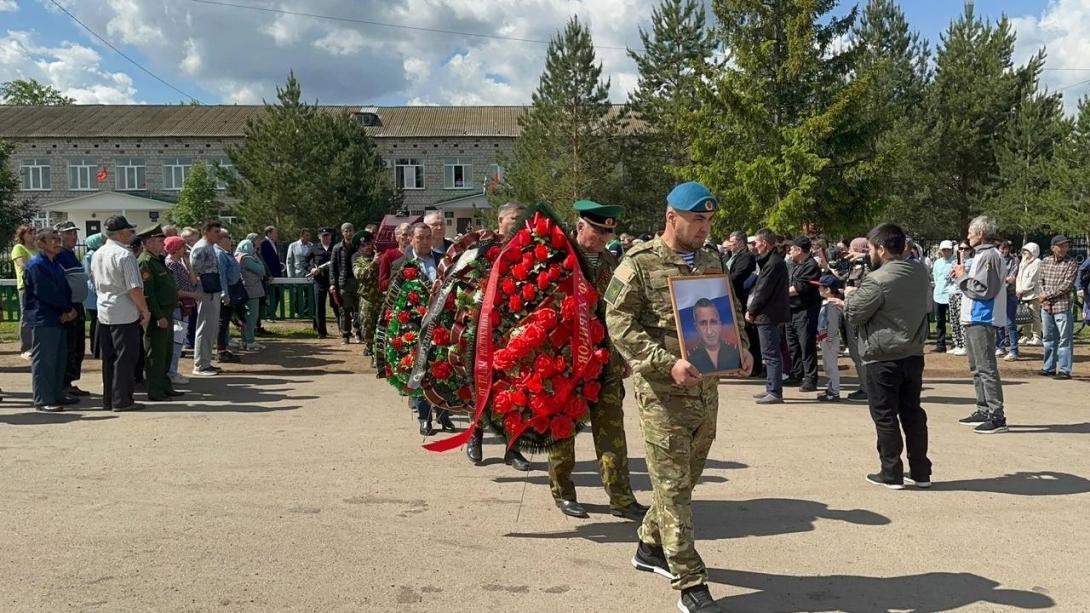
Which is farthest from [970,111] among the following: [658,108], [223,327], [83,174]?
[83,174]

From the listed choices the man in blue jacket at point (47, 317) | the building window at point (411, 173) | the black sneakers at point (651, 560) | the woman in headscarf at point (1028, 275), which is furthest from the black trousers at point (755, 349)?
the building window at point (411, 173)

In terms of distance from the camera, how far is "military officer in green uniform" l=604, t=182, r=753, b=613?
13.1ft

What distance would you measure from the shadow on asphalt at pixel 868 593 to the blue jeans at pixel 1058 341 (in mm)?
8193

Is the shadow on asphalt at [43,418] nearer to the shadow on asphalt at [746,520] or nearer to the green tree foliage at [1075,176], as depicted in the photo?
the shadow on asphalt at [746,520]

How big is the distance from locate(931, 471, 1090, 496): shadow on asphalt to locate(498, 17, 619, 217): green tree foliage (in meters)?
32.4

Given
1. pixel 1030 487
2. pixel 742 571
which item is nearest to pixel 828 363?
pixel 1030 487

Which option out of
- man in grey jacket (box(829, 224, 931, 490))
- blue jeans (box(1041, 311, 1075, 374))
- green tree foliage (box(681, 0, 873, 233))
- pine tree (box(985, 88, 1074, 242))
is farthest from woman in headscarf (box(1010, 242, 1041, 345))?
pine tree (box(985, 88, 1074, 242))

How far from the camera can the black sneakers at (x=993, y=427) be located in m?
7.93

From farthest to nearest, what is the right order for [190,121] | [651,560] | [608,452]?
[190,121], [608,452], [651,560]

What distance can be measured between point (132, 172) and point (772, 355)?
5953cm

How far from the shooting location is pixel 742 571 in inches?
179

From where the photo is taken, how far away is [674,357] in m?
3.94

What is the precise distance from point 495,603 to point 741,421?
482 centimetres

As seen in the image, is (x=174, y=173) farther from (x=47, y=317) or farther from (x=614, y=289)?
(x=614, y=289)
